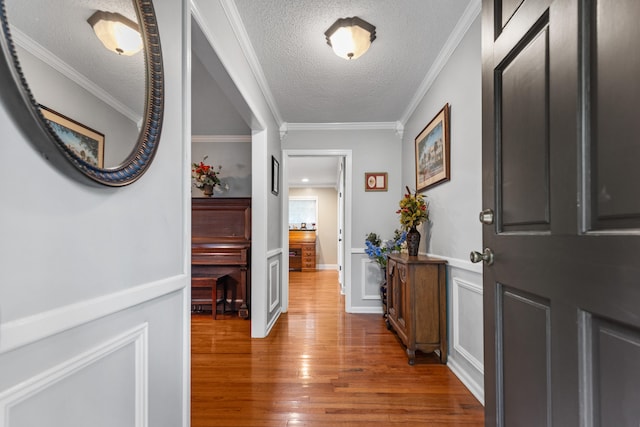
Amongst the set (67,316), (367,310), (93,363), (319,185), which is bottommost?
(367,310)

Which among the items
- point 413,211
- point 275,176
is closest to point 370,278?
point 413,211

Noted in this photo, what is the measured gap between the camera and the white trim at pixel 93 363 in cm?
57

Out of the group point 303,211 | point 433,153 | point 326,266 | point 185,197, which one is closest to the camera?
point 185,197

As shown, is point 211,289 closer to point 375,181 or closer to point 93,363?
point 375,181

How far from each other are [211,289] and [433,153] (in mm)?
2870

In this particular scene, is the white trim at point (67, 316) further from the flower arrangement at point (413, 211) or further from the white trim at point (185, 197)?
the flower arrangement at point (413, 211)

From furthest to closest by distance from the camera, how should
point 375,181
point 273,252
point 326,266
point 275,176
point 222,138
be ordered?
point 326,266, point 222,138, point 375,181, point 275,176, point 273,252

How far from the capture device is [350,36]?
6.42ft

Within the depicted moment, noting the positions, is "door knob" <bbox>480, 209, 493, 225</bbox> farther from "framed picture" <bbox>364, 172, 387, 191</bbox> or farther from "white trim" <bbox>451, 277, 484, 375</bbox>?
"framed picture" <bbox>364, 172, 387, 191</bbox>

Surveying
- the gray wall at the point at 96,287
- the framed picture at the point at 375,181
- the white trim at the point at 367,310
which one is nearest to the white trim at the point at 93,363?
the gray wall at the point at 96,287

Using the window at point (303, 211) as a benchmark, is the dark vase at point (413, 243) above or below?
below

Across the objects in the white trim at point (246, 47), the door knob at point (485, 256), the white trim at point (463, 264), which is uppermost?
the white trim at point (246, 47)

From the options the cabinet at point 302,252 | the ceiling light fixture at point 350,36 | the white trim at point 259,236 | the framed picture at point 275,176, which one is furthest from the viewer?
the cabinet at point 302,252

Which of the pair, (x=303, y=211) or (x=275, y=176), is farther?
(x=303, y=211)
